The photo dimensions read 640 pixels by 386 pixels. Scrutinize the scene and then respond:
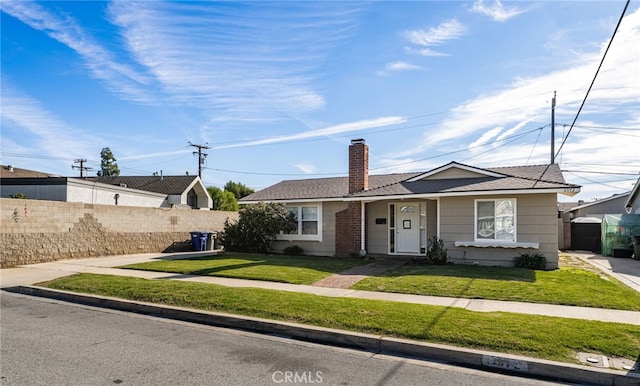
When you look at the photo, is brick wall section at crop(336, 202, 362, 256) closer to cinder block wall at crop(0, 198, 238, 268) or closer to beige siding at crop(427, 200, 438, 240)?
beige siding at crop(427, 200, 438, 240)

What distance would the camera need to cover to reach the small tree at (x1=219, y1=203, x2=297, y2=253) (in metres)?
18.1

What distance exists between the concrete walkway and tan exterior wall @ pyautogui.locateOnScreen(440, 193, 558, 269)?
2414 millimetres

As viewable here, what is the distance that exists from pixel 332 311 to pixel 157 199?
31.4m

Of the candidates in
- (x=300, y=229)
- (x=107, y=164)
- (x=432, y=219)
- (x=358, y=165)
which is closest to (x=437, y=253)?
(x=432, y=219)

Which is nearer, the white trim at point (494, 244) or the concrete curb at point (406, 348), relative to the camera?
the concrete curb at point (406, 348)

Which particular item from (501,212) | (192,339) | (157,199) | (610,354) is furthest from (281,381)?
(157,199)

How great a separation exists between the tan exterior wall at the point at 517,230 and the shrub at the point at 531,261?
0.18m

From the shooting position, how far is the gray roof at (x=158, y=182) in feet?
125

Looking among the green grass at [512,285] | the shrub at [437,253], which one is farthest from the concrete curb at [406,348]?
the shrub at [437,253]

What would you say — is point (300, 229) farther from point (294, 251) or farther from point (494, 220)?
point (494, 220)

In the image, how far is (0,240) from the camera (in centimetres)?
1384

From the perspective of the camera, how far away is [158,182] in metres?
40.2

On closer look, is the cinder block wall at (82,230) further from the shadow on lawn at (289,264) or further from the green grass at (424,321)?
the green grass at (424,321)

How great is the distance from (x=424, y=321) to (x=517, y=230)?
8.48 metres
